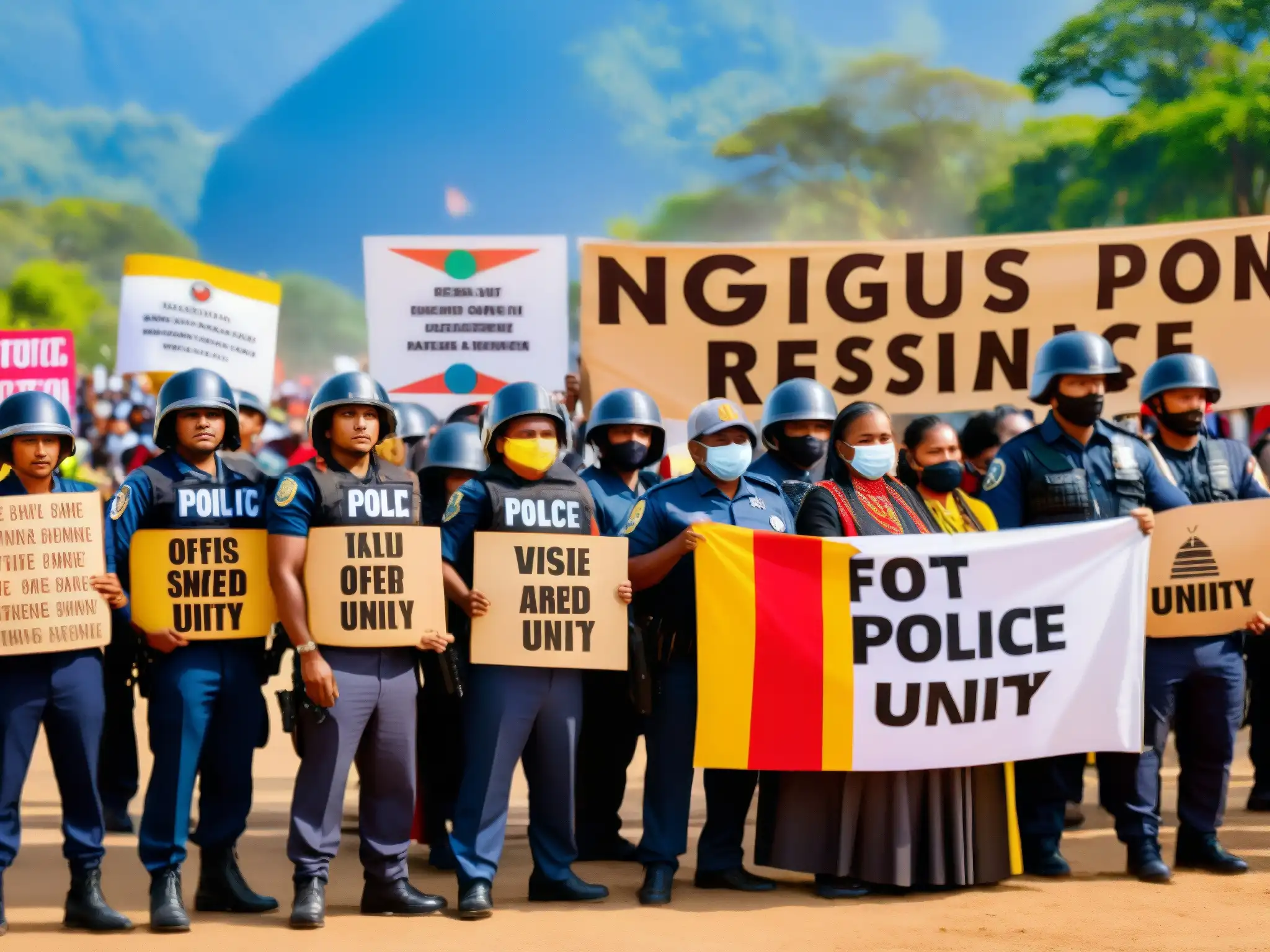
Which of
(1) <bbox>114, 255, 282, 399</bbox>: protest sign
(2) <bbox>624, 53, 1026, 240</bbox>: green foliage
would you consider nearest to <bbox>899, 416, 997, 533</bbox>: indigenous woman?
(1) <bbox>114, 255, 282, 399</bbox>: protest sign

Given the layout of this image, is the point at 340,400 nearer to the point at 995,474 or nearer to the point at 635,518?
the point at 635,518

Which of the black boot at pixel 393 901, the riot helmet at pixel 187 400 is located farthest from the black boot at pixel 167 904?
the riot helmet at pixel 187 400

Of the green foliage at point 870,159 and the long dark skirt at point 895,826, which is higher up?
the green foliage at point 870,159

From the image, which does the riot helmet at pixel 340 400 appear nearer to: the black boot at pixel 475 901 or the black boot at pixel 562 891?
the black boot at pixel 475 901

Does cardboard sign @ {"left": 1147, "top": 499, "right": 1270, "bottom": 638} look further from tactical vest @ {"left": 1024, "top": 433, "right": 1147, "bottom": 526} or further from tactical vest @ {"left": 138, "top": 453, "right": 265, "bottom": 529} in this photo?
tactical vest @ {"left": 138, "top": 453, "right": 265, "bottom": 529}

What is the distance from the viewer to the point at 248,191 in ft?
259

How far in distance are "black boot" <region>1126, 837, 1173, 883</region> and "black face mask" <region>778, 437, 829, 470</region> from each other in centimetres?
244

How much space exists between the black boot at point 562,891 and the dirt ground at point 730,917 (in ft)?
0.19

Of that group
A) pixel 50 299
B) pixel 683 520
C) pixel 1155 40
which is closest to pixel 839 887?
pixel 683 520

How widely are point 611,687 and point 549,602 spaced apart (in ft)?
4.42

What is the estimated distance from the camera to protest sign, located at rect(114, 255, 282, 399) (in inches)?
442

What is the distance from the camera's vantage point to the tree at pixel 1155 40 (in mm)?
46469

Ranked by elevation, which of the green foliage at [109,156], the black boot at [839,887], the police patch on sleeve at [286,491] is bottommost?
the black boot at [839,887]

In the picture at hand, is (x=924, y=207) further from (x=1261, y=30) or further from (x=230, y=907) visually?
(x=230, y=907)
